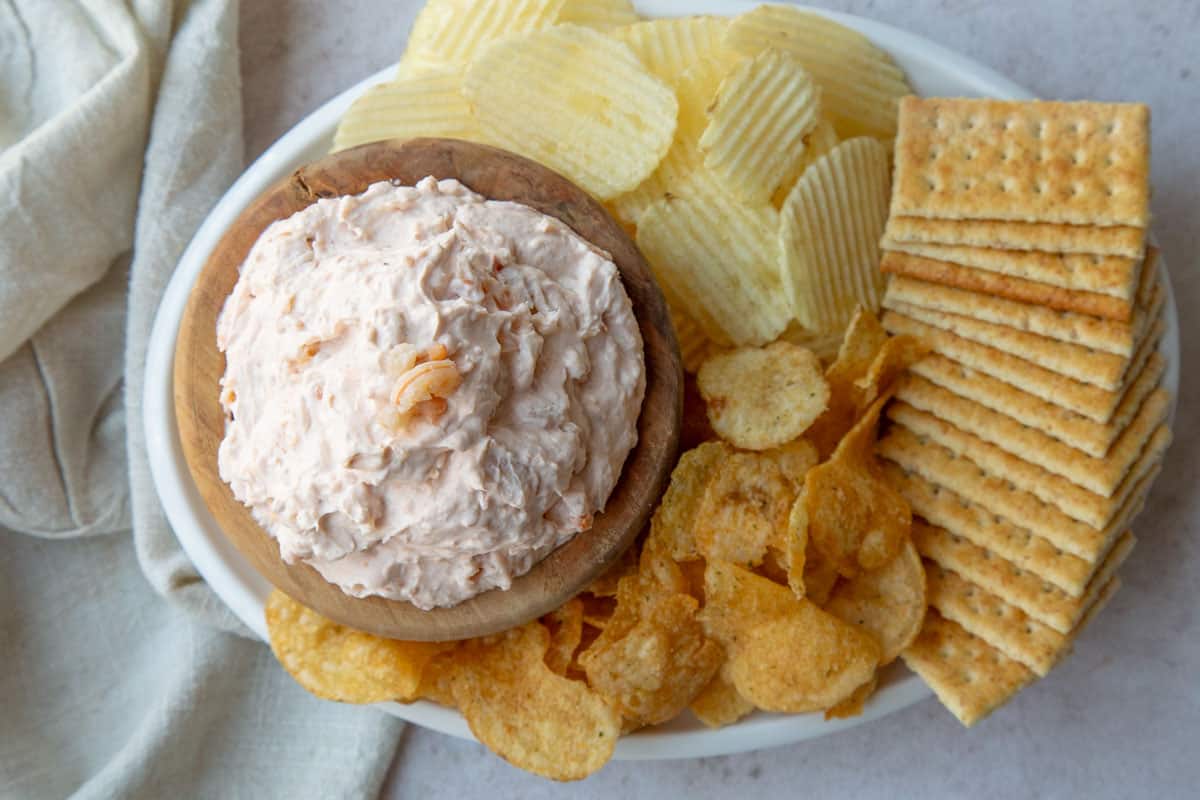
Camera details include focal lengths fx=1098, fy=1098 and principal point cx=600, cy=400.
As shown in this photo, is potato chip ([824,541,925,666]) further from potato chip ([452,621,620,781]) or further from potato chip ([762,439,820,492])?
potato chip ([452,621,620,781])

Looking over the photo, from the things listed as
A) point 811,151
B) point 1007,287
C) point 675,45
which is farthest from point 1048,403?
point 675,45

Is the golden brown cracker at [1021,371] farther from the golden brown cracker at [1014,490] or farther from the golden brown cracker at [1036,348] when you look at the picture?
the golden brown cracker at [1014,490]

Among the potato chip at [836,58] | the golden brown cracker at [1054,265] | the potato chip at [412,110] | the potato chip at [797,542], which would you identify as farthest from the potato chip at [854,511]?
the potato chip at [412,110]

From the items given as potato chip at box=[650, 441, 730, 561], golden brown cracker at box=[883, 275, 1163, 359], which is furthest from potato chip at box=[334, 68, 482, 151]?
golden brown cracker at box=[883, 275, 1163, 359]

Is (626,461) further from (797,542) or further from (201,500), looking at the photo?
(201,500)

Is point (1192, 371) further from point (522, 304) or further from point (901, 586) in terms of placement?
point (522, 304)
